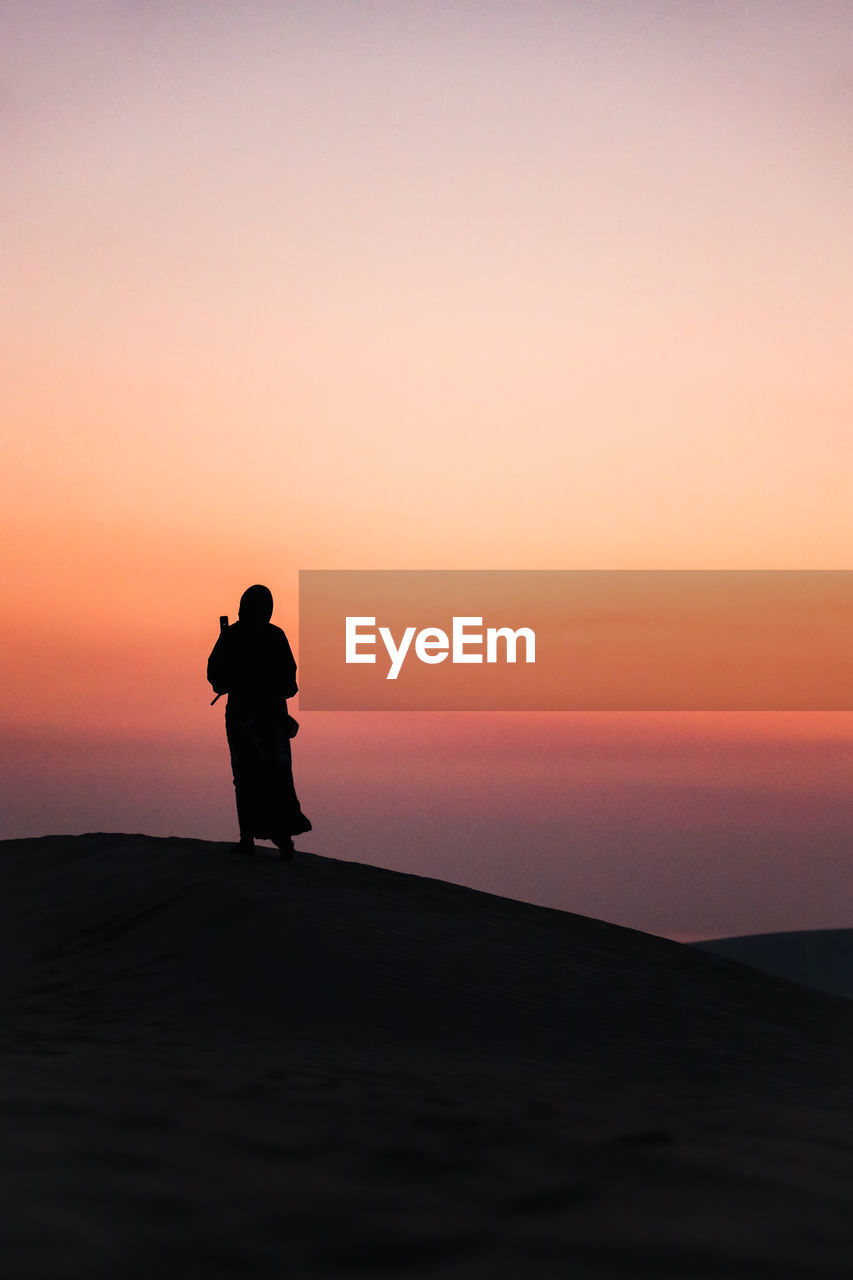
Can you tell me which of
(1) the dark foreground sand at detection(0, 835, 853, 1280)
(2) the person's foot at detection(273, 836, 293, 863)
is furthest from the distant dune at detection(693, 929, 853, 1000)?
(1) the dark foreground sand at detection(0, 835, 853, 1280)

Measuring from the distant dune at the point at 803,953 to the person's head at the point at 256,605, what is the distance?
1338 inches

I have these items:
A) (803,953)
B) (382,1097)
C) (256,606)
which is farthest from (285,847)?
(803,953)

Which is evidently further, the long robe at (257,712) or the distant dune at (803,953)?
the distant dune at (803,953)

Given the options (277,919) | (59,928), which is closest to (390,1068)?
(277,919)

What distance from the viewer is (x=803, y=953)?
46438mm

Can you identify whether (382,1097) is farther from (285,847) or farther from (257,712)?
(285,847)

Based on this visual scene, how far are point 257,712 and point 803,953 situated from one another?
131ft

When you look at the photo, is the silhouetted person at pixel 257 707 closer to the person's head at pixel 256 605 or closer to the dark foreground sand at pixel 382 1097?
the person's head at pixel 256 605

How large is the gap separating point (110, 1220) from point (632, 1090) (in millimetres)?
3139

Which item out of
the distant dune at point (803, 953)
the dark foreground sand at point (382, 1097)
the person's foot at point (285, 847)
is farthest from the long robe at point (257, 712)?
the distant dune at point (803, 953)

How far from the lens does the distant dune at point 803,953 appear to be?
4353 cm

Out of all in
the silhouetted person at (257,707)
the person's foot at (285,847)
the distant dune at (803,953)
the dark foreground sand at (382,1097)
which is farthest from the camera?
the distant dune at (803,953)

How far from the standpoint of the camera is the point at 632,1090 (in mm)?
5578

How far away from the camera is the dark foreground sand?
3.03m
